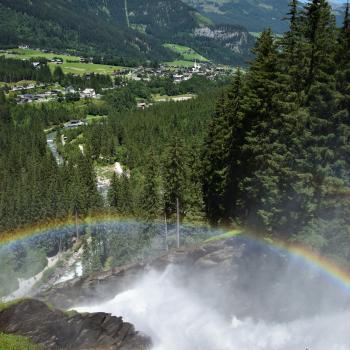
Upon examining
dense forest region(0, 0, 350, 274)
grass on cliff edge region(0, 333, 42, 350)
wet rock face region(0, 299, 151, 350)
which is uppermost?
dense forest region(0, 0, 350, 274)

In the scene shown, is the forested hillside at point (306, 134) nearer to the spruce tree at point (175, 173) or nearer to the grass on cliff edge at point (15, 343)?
the spruce tree at point (175, 173)

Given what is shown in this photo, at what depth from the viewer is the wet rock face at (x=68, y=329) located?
26.1m

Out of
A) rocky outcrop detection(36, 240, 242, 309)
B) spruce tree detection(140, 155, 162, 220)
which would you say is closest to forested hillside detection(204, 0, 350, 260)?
rocky outcrop detection(36, 240, 242, 309)

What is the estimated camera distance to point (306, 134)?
1059 inches

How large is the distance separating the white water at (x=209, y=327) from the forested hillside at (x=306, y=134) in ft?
16.2

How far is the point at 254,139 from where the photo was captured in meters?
32.8

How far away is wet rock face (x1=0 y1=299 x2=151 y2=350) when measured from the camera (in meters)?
26.1

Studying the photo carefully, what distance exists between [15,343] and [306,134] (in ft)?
67.3

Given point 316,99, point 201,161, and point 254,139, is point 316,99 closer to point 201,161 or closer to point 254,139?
point 254,139

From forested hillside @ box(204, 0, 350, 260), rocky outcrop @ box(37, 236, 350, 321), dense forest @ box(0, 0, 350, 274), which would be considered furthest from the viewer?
rocky outcrop @ box(37, 236, 350, 321)

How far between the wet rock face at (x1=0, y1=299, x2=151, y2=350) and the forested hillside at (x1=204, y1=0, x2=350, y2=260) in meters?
11.7

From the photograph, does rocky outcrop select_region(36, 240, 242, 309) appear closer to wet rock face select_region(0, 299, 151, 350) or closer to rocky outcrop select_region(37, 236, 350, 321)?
rocky outcrop select_region(37, 236, 350, 321)

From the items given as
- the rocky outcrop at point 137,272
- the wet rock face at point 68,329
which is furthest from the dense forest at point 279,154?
the wet rock face at point 68,329

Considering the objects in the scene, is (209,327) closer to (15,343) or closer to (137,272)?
(137,272)
